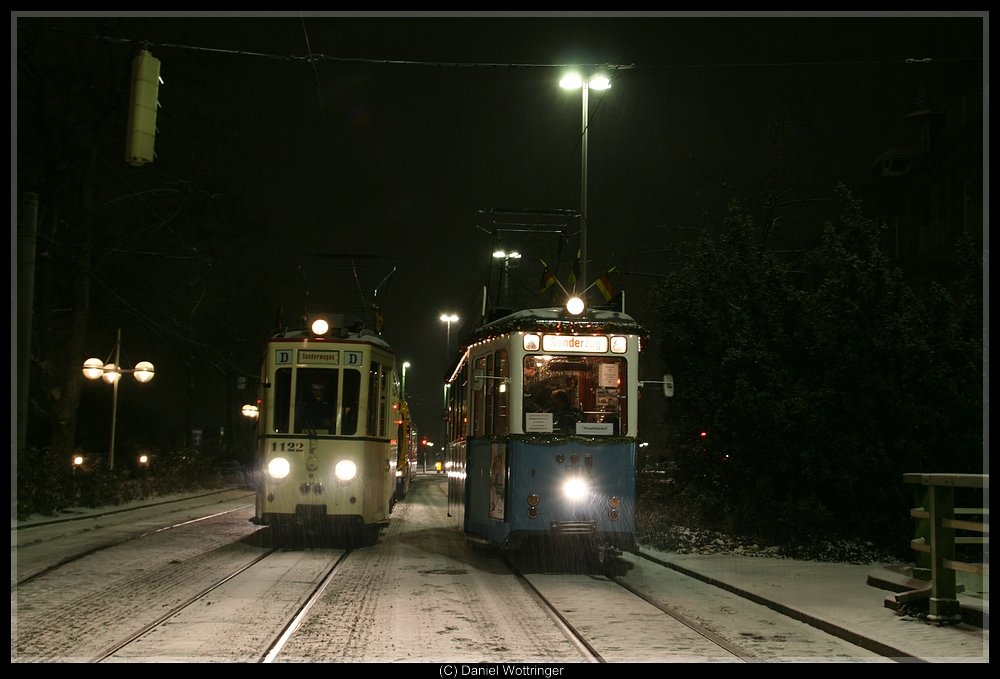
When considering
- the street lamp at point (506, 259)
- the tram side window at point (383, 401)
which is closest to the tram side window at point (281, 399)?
the tram side window at point (383, 401)

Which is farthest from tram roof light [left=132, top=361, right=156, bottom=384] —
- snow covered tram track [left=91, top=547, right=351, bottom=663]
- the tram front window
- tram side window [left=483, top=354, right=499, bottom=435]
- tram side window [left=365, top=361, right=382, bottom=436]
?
the tram front window

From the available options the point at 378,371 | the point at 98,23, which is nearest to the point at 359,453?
the point at 378,371

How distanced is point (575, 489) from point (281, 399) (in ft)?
17.0

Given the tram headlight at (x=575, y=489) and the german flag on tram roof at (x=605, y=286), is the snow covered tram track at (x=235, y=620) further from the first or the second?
the german flag on tram roof at (x=605, y=286)

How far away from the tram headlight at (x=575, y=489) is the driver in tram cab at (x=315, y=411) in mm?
4386

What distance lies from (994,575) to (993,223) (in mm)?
5793

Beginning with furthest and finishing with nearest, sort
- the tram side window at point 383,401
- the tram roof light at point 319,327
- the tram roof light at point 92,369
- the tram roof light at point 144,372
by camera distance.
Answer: the tram roof light at point 144,372
the tram roof light at point 92,369
the tram side window at point 383,401
the tram roof light at point 319,327

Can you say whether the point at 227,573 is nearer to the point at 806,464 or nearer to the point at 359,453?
the point at 359,453

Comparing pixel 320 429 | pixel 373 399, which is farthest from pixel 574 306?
pixel 320 429

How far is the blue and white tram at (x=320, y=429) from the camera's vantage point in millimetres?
15414

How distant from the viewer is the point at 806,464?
577 inches

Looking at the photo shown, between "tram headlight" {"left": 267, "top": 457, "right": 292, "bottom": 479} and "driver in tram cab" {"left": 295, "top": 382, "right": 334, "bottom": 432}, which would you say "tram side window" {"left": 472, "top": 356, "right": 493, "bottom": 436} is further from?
"tram headlight" {"left": 267, "top": 457, "right": 292, "bottom": 479}

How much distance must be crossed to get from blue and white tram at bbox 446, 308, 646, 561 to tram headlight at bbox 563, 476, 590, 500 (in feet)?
0.04

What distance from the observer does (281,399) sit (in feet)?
52.0
